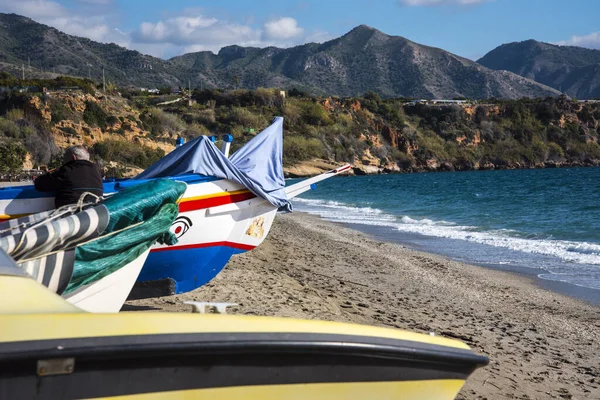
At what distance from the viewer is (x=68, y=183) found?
228 inches

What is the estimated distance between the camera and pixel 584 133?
9575cm

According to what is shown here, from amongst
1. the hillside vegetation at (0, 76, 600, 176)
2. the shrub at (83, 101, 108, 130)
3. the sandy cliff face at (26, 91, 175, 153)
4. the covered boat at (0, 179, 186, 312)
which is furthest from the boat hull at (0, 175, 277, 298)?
the shrub at (83, 101, 108, 130)

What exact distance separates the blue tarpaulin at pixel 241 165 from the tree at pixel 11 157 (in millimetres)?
20814

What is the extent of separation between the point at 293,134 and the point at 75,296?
72.3 meters

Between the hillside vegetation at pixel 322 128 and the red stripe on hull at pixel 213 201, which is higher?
the hillside vegetation at pixel 322 128

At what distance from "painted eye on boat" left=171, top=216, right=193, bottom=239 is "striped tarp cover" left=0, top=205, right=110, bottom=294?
1856 millimetres

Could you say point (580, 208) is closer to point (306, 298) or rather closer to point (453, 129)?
point (306, 298)

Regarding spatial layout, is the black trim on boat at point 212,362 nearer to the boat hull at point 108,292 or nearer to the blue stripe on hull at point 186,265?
the boat hull at point 108,292

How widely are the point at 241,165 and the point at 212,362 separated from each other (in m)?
5.66

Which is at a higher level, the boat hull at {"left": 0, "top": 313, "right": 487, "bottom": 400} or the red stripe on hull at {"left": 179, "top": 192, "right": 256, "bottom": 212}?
the red stripe on hull at {"left": 179, "top": 192, "right": 256, "bottom": 212}

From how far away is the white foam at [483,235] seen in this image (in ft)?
47.9

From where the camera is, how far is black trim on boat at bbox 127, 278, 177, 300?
6.48 meters

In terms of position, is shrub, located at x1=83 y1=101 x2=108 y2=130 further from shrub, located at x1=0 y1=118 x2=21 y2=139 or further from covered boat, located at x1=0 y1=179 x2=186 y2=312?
covered boat, located at x1=0 y1=179 x2=186 y2=312

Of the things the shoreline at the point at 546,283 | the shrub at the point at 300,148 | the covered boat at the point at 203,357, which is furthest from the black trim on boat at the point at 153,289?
the shrub at the point at 300,148
